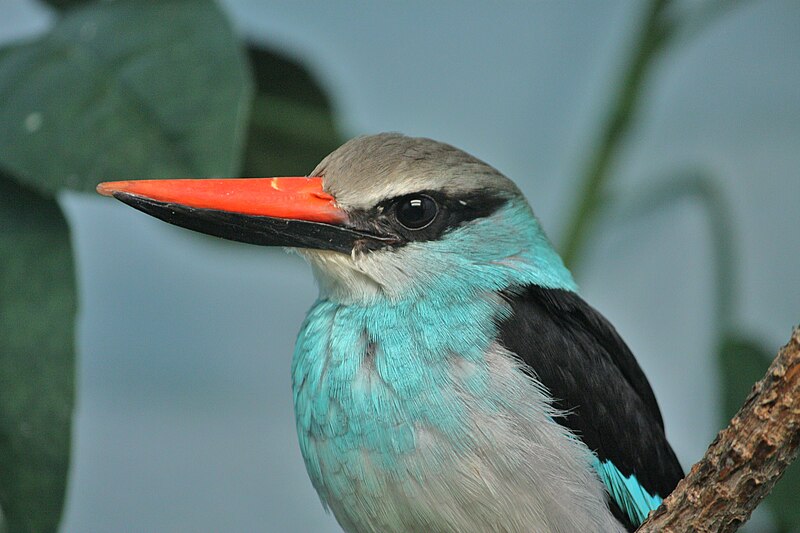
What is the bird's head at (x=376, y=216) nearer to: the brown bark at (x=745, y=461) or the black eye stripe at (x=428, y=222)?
the black eye stripe at (x=428, y=222)

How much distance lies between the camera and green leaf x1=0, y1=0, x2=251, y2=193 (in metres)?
1.50

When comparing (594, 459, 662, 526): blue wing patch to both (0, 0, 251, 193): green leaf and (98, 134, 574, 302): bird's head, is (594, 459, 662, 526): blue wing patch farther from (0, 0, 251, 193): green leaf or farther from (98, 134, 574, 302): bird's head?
(0, 0, 251, 193): green leaf

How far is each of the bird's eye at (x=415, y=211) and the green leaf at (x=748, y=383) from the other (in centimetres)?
95

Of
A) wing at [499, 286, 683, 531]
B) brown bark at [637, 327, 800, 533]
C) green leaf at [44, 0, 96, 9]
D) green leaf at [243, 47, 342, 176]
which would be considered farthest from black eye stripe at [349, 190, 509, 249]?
green leaf at [44, 0, 96, 9]

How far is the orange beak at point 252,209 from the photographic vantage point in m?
1.26

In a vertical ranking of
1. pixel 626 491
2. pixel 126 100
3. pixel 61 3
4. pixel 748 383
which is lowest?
pixel 626 491

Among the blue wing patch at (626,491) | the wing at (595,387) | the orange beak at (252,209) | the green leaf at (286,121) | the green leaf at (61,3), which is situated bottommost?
the blue wing patch at (626,491)

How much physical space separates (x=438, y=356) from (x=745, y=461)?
415mm

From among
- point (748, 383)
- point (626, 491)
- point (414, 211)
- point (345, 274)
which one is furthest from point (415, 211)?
point (748, 383)

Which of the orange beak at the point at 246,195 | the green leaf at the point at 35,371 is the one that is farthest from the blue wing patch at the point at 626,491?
the green leaf at the point at 35,371

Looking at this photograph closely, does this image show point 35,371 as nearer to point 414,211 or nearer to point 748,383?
point 414,211

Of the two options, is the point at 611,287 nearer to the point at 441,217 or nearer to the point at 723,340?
the point at 723,340

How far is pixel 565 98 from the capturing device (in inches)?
128

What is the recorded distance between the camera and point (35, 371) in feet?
5.03
